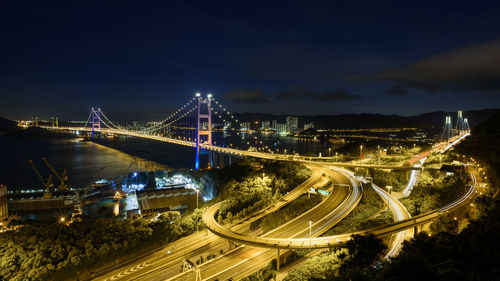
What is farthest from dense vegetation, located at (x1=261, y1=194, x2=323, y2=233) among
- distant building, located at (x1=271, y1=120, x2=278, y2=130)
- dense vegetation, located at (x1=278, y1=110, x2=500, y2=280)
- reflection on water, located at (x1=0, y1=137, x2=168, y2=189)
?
distant building, located at (x1=271, y1=120, x2=278, y2=130)

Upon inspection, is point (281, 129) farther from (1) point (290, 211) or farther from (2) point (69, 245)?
(2) point (69, 245)

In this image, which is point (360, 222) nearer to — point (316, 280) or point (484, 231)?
point (484, 231)

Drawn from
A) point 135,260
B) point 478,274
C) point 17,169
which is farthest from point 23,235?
point 17,169

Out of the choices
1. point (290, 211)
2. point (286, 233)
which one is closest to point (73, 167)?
point (290, 211)

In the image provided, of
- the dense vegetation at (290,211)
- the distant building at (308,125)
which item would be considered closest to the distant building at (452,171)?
the dense vegetation at (290,211)

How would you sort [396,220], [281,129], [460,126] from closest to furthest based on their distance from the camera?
[396,220]
[460,126]
[281,129]
